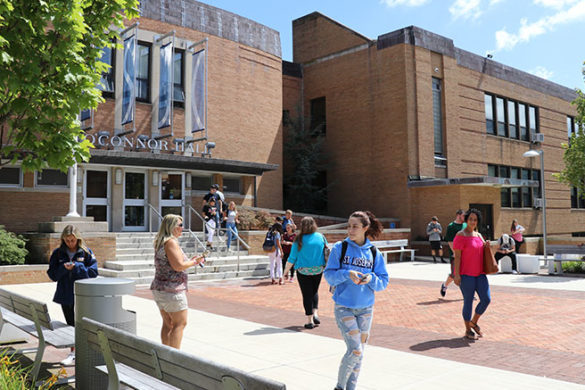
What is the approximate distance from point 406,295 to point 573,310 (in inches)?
144

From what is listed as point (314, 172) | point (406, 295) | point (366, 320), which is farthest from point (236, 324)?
point (314, 172)

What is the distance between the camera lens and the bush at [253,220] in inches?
798

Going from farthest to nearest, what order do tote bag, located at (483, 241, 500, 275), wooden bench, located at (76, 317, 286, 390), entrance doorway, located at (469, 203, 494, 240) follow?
entrance doorway, located at (469, 203, 494, 240) < tote bag, located at (483, 241, 500, 275) < wooden bench, located at (76, 317, 286, 390)

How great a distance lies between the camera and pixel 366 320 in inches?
180

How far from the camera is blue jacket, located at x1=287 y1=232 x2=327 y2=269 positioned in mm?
8219

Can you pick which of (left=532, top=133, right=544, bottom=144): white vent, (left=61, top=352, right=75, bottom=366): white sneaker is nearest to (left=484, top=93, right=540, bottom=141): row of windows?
(left=532, top=133, right=544, bottom=144): white vent

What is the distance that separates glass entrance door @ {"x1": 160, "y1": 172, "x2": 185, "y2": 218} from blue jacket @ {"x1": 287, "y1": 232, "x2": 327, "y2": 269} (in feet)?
46.4

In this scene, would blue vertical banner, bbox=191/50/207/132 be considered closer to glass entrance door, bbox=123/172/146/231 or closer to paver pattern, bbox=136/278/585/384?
glass entrance door, bbox=123/172/146/231

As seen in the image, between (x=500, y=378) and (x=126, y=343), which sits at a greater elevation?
(x=126, y=343)

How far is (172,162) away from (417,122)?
506 inches

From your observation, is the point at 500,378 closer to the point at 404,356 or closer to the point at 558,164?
the point at 404,356

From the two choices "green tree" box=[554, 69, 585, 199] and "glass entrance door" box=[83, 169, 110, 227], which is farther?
"green tree" box=[554, 69, 585, 199]

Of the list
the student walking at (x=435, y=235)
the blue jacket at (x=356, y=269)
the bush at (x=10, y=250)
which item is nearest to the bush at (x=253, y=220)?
Result: the student walking at (x=435, y=235)

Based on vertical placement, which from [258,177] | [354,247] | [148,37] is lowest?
[354,247]
